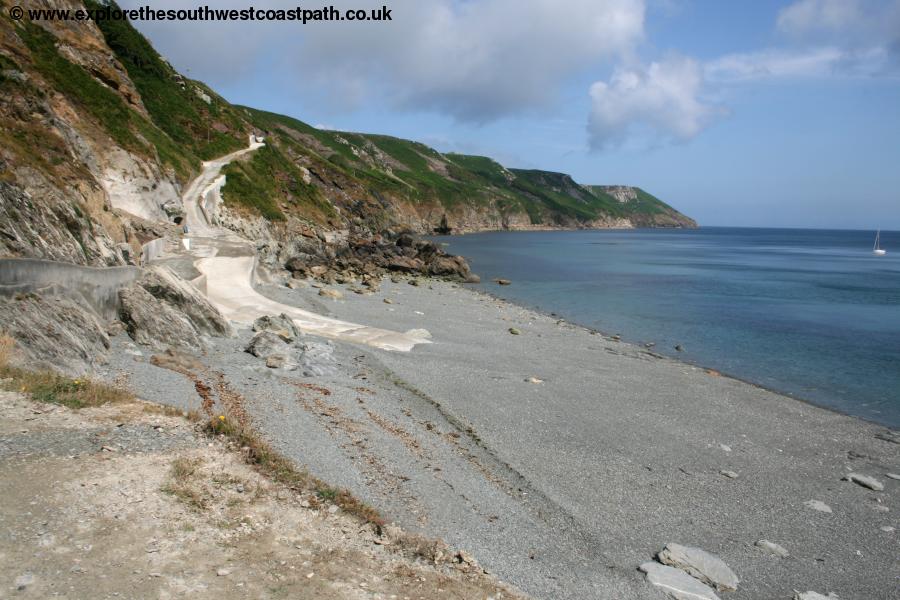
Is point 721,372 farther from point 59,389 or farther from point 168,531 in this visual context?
point 59,389

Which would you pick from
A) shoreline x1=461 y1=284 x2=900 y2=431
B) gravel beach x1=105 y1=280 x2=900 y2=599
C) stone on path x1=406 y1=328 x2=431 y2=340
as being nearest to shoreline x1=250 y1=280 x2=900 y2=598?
gravel beach x1=105 y1=280 x2=900 y2=599

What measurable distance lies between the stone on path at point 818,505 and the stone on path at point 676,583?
5.04 metres

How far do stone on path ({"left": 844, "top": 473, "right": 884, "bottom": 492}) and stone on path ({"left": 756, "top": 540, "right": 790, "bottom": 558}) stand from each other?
4946 mm

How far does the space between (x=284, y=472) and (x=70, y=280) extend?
935 centimetres

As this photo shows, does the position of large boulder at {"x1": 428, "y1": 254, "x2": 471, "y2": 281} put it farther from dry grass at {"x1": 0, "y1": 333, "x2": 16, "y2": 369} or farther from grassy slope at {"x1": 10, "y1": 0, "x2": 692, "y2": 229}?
dry grass at {"x1": 0, "y1": 333, "x2": 16, "y2": 369}

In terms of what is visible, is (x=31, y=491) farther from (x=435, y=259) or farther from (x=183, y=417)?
(x=435, y=259)

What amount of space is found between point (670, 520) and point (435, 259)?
5072 centimetres

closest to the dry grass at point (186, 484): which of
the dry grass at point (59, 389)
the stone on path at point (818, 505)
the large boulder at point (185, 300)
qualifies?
the dry grass at point (59, 389)

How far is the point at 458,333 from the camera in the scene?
2911 cm

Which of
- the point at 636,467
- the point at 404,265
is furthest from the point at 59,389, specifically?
the point at 404,265

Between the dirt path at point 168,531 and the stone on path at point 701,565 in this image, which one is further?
the stone on path at point 701,565

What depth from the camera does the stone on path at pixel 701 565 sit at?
31.1 feet

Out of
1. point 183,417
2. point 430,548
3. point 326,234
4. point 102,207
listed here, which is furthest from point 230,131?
point 430,548

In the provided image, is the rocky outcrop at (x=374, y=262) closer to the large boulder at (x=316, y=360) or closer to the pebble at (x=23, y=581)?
the large boulder at (x=316, y=360)
